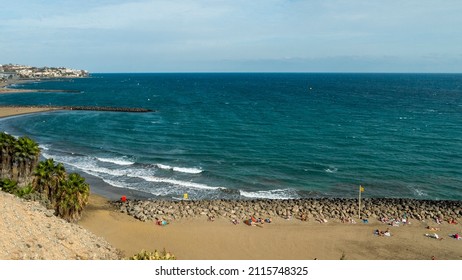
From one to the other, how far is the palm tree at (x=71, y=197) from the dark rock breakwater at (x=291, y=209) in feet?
20.7

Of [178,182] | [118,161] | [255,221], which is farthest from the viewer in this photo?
[118,161]

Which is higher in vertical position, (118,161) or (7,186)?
(7,186)

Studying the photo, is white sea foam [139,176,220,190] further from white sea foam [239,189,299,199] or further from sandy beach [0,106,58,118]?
sandy beach [0,106,58,118]

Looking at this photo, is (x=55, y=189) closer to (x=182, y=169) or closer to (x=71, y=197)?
(x=71, y=197)

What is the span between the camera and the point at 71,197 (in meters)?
30.6

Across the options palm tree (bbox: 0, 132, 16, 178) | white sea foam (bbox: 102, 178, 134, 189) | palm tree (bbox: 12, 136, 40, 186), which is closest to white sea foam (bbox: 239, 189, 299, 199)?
white sea foam (bbox: 102, 178, 134, 189)

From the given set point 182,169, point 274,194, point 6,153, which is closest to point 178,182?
point 182,169

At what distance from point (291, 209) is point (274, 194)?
19.8 feet

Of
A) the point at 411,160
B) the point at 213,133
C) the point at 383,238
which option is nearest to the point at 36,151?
the point at 383,238

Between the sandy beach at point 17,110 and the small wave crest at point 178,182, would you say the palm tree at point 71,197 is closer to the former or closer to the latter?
the small wave crest at point 178,182

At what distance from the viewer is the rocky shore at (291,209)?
37.1 m

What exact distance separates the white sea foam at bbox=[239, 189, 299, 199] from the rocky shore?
275 cm

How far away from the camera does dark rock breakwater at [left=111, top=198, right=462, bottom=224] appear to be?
3716 cm

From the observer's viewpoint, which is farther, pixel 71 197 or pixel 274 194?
pixel 274 194
